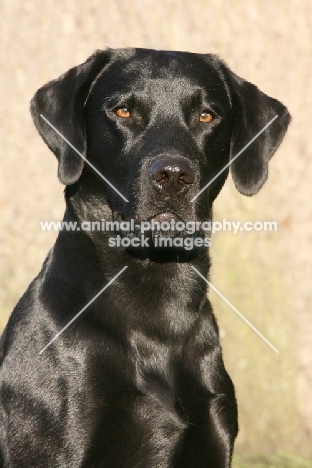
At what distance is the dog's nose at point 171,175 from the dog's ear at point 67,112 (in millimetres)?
398

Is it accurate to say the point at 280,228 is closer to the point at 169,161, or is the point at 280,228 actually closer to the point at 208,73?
the point at 208,73

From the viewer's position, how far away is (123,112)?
4.28 meters

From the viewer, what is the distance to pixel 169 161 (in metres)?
3.99

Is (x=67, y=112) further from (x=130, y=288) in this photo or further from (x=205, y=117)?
(x=130, y=288)

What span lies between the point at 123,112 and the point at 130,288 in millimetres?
833

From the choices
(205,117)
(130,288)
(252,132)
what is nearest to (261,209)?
(252,132)

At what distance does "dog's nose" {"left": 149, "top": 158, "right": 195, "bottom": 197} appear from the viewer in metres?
3.98

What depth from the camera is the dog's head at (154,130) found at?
4098 mm

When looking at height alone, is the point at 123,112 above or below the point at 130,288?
above

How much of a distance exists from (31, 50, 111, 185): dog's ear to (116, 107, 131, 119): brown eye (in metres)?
0.19

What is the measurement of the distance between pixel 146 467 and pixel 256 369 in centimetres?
264

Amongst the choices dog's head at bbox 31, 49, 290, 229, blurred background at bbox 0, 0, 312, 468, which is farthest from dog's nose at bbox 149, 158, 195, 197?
blurred background at bbox 0, 0, 312, 468

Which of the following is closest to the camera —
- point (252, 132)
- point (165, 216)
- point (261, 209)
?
point (165, 216)

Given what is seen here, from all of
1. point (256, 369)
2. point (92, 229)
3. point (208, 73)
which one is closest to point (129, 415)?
point (92, 229)
